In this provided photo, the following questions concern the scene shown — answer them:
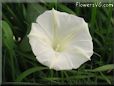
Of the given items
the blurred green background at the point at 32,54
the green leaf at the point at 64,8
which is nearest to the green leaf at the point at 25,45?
the blurred green background at the point at 32,54

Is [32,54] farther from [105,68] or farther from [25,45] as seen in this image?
[105,68]

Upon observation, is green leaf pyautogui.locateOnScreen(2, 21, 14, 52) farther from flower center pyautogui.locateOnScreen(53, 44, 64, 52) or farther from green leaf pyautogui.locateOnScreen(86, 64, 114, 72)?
green leaf pyautogui.locateOnScreen(86, 64, 114, 72)

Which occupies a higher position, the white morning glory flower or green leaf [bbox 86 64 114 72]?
the white morning glory flower

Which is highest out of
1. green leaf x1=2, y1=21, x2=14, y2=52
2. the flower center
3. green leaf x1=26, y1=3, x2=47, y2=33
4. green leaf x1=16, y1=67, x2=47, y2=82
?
green leaf x1=26, y1=3, x2=47, y2=33

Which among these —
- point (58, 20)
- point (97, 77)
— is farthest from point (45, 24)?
point (97, 77)

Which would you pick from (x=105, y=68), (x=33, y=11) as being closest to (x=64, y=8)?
(x=33, y=11)

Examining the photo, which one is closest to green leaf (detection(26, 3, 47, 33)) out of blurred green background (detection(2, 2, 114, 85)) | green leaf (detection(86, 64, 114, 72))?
blurred green background (detection(2, 2, 114, 85))
